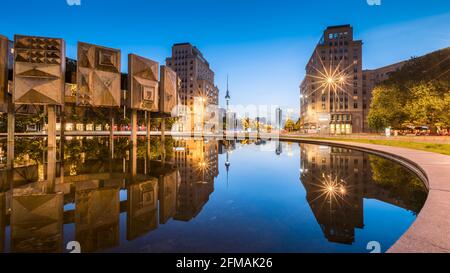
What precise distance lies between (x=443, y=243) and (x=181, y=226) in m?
4.69

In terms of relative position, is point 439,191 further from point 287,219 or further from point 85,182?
point 85,182

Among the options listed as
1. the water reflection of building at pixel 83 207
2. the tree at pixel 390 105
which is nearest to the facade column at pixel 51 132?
the water reflection of building at pixel 83 207

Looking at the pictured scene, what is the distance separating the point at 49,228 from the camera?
481 cm

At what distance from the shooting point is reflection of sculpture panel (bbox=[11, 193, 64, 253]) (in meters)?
4.11

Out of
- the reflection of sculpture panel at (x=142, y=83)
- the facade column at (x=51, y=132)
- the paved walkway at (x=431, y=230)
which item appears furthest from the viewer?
the reflection of sculpture panel at (x=142, y=83)

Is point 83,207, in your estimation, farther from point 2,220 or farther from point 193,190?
point 193,190

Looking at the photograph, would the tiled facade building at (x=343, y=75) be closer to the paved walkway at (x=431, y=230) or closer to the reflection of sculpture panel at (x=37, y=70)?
the reflection of sculpture panel at (x=37, y=70)

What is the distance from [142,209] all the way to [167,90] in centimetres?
2716

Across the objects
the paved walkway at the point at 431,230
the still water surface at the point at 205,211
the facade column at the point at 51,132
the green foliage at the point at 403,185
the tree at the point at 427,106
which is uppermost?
the tree at the point at 427,106

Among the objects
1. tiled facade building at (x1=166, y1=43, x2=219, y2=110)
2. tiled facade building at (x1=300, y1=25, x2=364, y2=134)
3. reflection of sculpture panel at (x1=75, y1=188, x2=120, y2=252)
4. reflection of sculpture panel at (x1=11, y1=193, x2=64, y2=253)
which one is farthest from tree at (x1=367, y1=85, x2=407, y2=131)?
tiled facade building at (x1=166, y1=43, x2=219, y2=110)

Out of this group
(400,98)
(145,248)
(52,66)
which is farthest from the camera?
(400,98)

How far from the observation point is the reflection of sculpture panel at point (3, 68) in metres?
19.3

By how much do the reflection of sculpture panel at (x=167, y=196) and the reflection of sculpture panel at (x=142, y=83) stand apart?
58.9ft
